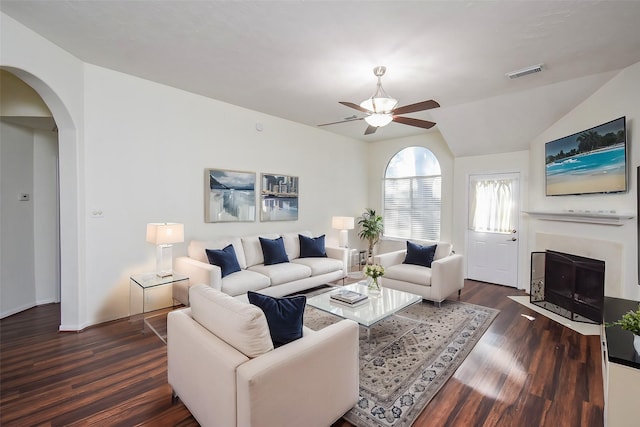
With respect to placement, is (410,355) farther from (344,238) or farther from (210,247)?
(344,238)

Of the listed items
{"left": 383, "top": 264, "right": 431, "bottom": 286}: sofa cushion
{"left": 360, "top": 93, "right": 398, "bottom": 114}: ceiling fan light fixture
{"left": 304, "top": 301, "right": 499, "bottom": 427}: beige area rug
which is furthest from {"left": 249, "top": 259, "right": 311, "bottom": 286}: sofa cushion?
{"left": 360, "top": 93, "right": 398, "bottom": 114}: ceiling fan light fixture

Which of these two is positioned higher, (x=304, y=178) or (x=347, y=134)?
(x=347, y=134)

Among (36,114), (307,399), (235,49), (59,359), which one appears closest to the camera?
(307,399)

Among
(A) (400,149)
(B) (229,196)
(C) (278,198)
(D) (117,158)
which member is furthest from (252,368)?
(A) (400,149)

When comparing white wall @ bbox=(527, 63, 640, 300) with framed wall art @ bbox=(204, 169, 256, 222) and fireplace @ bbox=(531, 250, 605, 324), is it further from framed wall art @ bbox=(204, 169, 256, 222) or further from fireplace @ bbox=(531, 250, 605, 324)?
framed wall art @ bbox=(204, 169, 256, 222)

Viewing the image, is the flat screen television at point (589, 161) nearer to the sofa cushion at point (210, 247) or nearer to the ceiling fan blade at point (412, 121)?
the ceiling fan blade at point (412, 121)

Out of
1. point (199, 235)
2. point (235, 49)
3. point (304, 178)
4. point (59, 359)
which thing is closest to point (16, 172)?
point (199, 235)

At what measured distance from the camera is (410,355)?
9.11ft

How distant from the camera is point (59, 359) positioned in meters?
2.64

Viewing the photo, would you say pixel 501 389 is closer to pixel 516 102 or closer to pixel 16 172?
pixel 516 102

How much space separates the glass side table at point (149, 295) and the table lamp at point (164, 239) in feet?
0.38

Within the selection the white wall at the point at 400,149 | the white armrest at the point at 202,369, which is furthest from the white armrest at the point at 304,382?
the white wall at the point at 400,149

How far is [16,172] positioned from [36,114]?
2.85 ft

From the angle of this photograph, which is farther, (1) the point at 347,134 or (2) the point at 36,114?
(1) the point at 347,134
